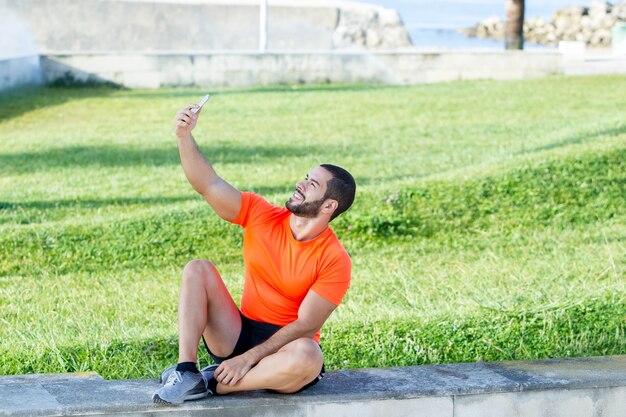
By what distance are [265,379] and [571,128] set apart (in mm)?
9572

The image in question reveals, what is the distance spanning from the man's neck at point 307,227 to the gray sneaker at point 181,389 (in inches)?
26.0

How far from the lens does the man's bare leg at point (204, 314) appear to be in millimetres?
4012

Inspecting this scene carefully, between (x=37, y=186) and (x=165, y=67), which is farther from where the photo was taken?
(x=165, y=67)

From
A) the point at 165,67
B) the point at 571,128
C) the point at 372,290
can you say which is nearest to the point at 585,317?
the point at 372,290

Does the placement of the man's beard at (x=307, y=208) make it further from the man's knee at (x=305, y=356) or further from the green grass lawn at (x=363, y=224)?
the green grass lawn at (x=363, y=224)

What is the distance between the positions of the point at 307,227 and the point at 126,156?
28.3ft

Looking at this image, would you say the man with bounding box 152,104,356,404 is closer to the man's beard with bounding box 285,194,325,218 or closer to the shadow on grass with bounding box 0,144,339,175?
the man's beard with bounding box 285,194,325,218

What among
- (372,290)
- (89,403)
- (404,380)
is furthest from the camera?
(372,290)

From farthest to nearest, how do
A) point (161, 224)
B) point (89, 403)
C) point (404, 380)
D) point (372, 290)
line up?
point (161, 224) < point (372, 290) < point (404, 380) < point (89, 403)

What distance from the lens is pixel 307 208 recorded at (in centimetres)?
406

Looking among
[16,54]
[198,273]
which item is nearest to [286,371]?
[198,273]

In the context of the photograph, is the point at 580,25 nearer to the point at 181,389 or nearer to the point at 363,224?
the point at 363,224

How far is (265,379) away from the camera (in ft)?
12.7

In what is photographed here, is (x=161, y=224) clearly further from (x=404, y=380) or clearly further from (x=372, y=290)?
(x=404, y=380)
